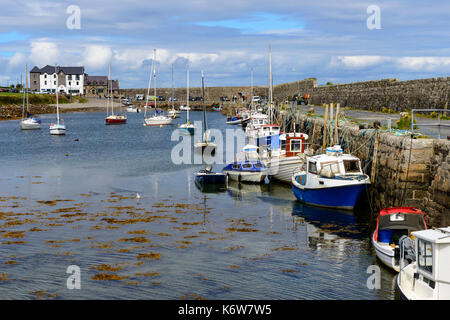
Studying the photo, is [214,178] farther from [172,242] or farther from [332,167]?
[172,242]

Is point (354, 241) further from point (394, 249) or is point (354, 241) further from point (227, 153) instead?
point (227, 153)

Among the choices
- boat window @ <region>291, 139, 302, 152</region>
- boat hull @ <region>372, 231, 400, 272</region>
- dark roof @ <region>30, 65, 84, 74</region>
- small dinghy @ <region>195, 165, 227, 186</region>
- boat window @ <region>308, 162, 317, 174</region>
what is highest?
dark roof @ <region>30, 65, 84, 74</region>

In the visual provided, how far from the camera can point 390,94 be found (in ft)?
147

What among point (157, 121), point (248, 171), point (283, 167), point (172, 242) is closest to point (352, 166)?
point (283, 167)

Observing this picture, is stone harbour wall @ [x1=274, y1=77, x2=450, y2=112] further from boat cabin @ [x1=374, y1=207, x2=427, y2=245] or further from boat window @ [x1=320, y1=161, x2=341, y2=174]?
boat cabin @ [x1=374, y1=207, x2=427, y2=245]

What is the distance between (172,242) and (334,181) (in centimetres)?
870

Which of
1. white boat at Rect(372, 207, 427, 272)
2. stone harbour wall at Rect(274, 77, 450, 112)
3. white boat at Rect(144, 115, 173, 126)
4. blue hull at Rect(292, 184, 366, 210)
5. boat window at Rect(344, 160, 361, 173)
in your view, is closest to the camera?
white boat at Rect(372, 207, 427, 272)

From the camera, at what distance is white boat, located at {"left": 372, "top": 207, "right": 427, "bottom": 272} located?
17703 mm

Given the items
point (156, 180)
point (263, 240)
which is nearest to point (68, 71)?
point (156, 180)

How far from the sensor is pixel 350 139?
104 feet

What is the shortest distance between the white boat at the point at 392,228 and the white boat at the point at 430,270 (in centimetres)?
342

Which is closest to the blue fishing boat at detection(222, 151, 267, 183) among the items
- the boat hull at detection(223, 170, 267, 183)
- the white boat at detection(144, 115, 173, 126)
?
the boat hull at detection(223, 170, 267, 183)

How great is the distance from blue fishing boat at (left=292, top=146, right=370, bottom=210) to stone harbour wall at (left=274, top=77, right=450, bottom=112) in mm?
10465

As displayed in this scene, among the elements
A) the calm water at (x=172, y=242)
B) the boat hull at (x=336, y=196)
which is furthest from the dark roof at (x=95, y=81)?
the boat hull at (x=336, y=196)
